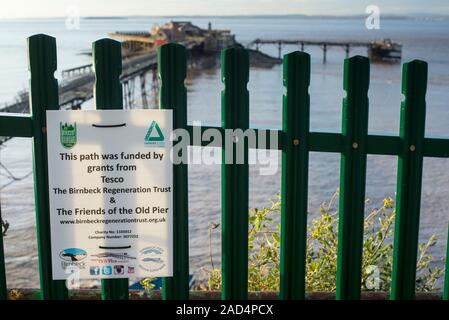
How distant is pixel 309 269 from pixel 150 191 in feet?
3.09

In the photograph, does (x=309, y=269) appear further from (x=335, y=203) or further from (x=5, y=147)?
(x=5, y=147)

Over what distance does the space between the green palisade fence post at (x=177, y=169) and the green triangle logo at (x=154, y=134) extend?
0.20ft

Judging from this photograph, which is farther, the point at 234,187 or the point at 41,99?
the point at 234,187

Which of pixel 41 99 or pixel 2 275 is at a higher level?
pixel 41 99

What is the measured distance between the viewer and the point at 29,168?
1858 centimetres

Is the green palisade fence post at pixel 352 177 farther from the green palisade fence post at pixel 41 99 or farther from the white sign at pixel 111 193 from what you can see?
the green palisade fence post at pixel 41 99

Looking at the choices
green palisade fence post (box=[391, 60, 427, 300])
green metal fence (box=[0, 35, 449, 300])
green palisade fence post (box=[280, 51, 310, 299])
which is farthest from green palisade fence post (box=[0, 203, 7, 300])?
green palisade fence post (box=[391, 60, 427, 300])

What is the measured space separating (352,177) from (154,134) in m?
0.78

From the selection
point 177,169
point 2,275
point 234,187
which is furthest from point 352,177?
point 2,275

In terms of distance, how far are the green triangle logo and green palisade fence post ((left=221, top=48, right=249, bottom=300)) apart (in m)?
0.24

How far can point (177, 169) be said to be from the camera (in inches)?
101

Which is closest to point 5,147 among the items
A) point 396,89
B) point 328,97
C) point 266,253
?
point 266,253

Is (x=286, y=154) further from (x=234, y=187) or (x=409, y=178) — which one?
(x=409, y=178)

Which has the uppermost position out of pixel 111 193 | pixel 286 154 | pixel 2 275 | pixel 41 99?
pixel 41 99
